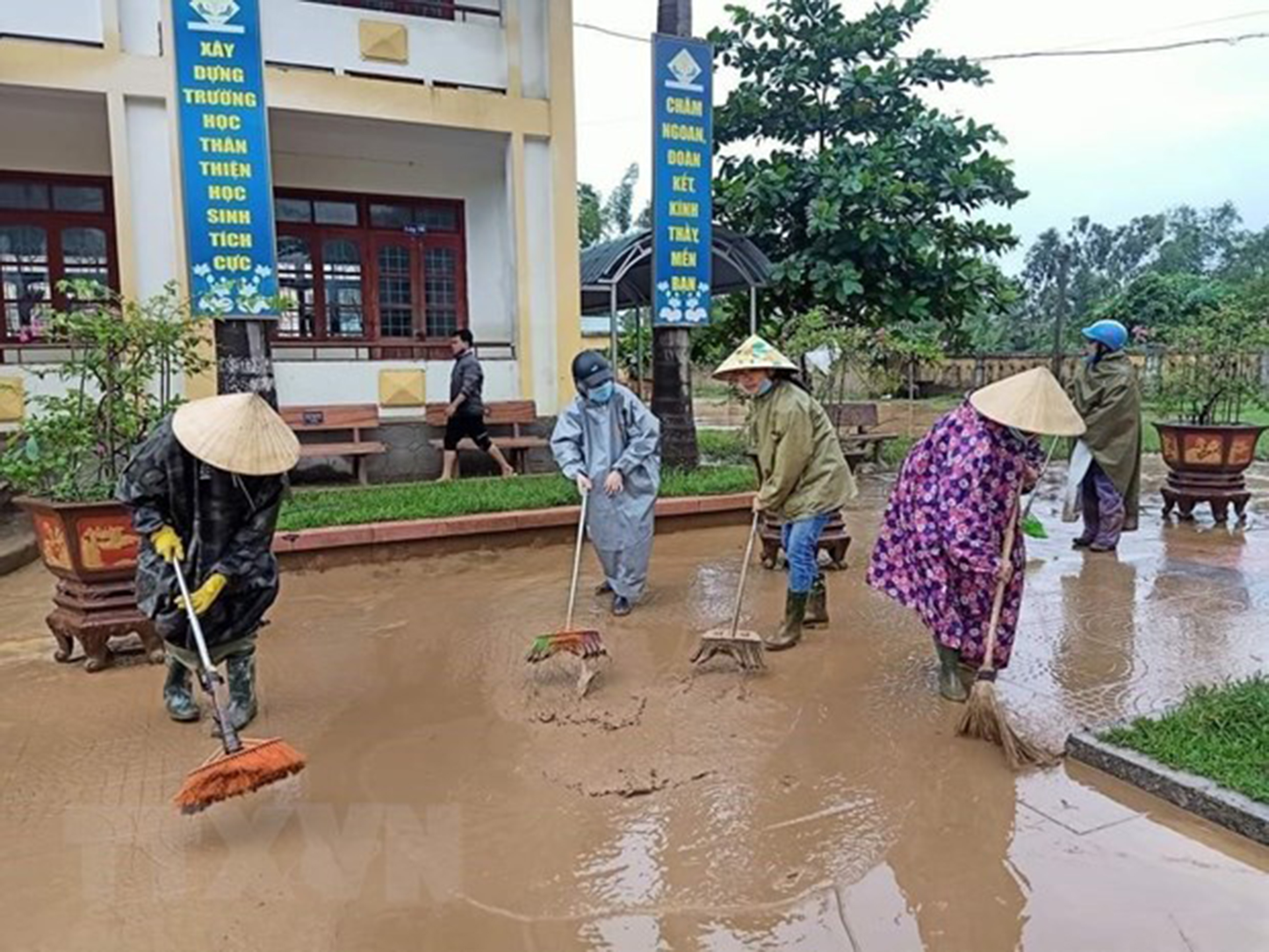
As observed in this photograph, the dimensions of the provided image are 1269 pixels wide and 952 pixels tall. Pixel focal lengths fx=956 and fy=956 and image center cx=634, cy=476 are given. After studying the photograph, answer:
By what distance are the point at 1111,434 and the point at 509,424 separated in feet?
20.0

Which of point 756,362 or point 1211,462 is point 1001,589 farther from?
point 1211,462

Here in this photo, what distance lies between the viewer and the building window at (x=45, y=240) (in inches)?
409

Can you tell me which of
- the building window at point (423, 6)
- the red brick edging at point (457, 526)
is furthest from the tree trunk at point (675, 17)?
the red brick edging at point (457, 526)

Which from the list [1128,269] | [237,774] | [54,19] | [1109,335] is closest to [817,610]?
[237,774]

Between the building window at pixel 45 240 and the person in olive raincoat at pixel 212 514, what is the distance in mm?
8154

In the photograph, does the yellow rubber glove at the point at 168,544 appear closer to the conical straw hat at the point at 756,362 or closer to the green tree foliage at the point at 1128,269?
the conical straw hat at the point at 756,362

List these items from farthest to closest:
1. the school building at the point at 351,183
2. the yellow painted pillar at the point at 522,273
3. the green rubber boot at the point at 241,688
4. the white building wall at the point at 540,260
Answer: the white building wall at the point at 540,260
the yellow painted pillar at the point at 522,273
the school building at the point at 351,183
the green rubber boot at the point at 241,688

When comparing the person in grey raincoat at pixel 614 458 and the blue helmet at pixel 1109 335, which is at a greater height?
the blue helmet at pixel 1109 335

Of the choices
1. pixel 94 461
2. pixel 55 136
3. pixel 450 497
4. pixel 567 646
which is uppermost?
pixel 55 136

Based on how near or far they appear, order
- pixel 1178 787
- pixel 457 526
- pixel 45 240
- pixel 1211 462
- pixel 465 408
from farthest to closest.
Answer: pixel 45 240 → pixel 465 408 → pixel 1211 462 → pixel 457 526 → pixel 1178 787

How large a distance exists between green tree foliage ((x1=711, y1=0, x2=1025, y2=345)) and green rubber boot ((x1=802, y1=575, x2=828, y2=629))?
7.21m

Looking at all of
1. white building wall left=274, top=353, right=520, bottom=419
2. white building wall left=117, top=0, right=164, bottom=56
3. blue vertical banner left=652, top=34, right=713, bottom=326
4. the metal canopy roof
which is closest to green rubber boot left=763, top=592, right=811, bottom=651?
blue vertical banner left=652, top=34, right=713, bottom=326

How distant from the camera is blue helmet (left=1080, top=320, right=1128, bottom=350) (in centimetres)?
680

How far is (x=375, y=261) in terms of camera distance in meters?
11.8
